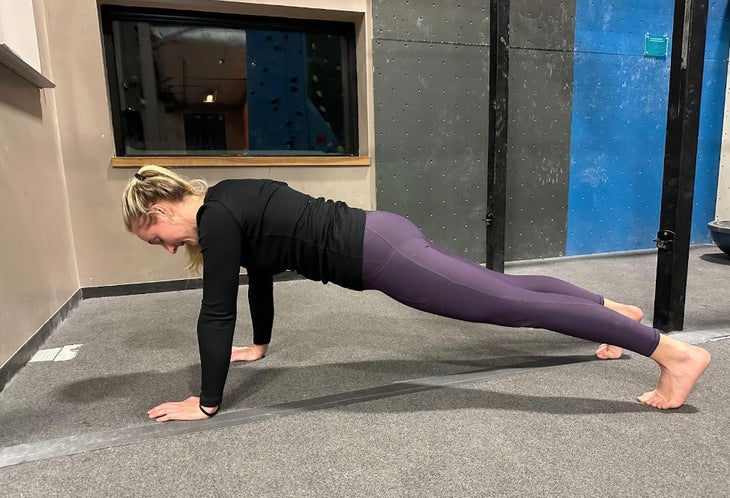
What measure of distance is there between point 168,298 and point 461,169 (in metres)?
2.06

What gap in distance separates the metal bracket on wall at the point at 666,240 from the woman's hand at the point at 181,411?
5.92ft

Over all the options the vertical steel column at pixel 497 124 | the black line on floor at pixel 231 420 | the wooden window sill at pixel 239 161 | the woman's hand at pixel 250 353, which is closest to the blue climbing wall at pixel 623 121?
the vertical steel column at pixel 497 124

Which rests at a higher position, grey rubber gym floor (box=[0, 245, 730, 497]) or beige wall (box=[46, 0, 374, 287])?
beige wall (box=[46, 0, 374, 287])

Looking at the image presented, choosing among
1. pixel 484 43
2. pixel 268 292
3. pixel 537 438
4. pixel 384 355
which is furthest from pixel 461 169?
pixel 537 438

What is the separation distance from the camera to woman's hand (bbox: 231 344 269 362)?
174cm

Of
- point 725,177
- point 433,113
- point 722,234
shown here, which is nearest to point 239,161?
point 433,113

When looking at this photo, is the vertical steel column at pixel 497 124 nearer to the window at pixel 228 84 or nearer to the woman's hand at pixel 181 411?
the window at pixel 228 84

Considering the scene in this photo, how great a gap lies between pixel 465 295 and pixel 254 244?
0.57m

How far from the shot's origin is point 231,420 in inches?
51.7

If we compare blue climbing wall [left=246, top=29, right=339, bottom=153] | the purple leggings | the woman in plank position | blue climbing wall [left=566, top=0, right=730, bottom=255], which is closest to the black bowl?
blue climbing wall [left=566, top=0, right=730, bottom=255]

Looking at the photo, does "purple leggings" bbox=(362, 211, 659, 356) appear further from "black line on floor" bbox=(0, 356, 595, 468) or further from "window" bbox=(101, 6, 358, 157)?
"window" bbox=(101, 6, 358, 157)

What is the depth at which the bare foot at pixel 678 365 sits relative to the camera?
4.17ft

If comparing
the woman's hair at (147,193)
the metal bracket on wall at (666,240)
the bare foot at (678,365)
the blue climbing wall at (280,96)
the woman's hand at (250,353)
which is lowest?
the woman's hand at (250,353)

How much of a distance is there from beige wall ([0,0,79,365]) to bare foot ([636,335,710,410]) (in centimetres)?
208
